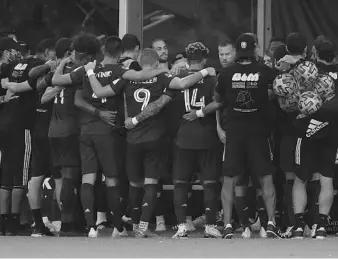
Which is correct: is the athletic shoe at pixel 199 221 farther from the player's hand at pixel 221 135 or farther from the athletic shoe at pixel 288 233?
the player's hand at pixel 221 135

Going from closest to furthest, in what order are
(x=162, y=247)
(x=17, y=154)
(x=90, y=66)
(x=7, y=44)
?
1. (x=162, y=247)
2. (x=90, y=66)
3. (x=17, y=154)
4. (x=7, y=44)

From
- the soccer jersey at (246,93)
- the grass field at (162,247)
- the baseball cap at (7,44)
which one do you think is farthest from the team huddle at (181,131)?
the grass field at (162,247)

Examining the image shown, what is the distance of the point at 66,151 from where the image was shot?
1382 centimetres

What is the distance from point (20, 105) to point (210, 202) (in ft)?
7.73

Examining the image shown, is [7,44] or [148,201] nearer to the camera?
[148,201]

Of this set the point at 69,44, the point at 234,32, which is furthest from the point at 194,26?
the point at 69,44

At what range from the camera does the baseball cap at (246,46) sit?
42.9ft

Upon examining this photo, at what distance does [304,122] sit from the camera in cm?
1326

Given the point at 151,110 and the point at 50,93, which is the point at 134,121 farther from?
the point at 50,93

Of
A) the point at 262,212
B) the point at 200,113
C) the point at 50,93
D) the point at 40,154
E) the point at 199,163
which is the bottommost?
the point at 262,212

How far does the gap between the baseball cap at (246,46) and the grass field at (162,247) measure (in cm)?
182

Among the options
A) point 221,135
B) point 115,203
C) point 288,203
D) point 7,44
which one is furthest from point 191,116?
point 7,44

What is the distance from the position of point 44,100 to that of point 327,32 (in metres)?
4.76

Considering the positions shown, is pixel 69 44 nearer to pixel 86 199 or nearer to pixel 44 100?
pixel 44 100
